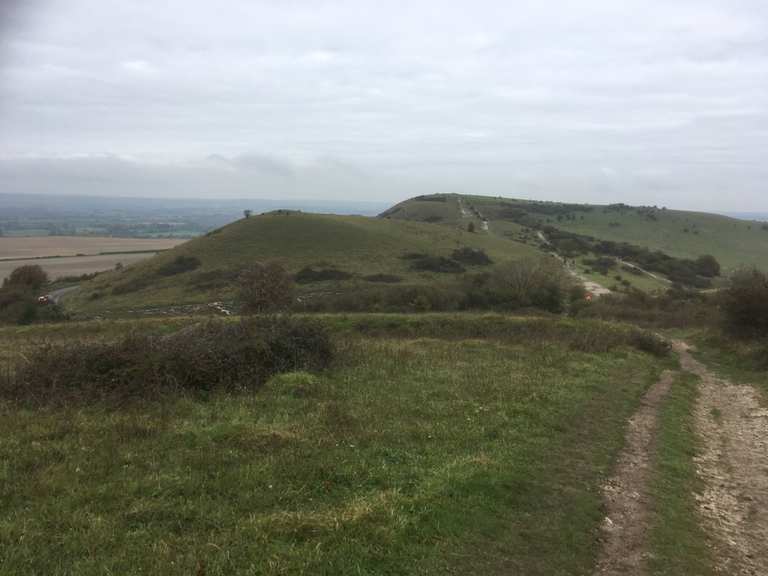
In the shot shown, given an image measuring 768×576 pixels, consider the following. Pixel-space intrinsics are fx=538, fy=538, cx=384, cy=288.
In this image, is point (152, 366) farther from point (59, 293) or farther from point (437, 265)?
point (59, 293)

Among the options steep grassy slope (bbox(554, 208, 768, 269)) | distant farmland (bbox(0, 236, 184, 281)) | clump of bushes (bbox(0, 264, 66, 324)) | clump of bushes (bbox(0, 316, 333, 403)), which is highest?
steep grassy slope (bbox(554, 208, 768, 269))

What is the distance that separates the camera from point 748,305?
924 inches

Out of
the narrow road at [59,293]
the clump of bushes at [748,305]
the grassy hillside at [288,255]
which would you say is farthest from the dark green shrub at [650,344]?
the narrow road at [59,293]

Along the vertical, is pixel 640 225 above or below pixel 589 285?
above

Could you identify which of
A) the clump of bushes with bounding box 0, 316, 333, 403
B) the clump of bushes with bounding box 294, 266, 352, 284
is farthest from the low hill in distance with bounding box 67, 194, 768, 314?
the clump of bushes with bounding box 0, 316, 333, 403

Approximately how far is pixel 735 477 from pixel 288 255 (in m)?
61.2

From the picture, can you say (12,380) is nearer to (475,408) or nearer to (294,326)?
(294,326)

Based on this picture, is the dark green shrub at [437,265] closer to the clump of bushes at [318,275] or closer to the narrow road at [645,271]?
the clump of bushes at [318,275]

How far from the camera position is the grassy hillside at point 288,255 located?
56.3 meters

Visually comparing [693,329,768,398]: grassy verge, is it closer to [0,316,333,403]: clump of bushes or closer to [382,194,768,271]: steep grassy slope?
[0,316,333,403]: clump of bushes

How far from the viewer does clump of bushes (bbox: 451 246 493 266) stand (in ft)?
220

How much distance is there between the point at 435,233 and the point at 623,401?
234 feet

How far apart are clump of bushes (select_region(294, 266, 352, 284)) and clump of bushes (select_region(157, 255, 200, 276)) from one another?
47.4 ft

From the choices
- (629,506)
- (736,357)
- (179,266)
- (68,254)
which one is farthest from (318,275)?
(68,254)
